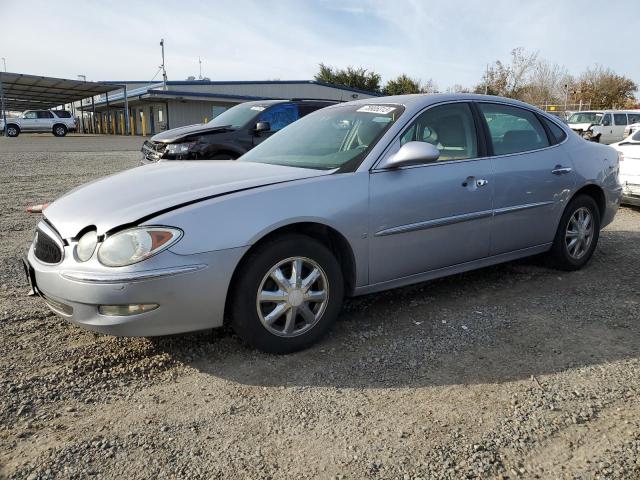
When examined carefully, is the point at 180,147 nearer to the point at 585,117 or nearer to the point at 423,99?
the point at 423,99

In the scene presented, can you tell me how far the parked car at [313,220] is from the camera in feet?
8.96

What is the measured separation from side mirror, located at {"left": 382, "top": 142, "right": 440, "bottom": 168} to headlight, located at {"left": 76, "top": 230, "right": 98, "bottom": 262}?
1800 millimetres

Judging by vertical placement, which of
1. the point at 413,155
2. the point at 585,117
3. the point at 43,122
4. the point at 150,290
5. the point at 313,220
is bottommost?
the point at 150,290

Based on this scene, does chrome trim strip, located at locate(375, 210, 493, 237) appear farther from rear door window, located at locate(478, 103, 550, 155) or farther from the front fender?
rear door window, located at locate(478, 103, 550, 155)

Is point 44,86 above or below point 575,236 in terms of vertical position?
above

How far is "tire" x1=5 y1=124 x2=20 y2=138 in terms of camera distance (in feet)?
114

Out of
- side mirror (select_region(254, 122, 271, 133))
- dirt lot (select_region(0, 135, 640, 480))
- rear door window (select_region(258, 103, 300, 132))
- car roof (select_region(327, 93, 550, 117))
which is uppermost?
rear door window (select_region(258, 103, 300, 132))

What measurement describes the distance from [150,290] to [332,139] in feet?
6.06

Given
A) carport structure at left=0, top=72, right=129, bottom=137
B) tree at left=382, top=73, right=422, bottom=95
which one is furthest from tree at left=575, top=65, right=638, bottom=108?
carport structure at left=0, top=72, right=129, bottom=137

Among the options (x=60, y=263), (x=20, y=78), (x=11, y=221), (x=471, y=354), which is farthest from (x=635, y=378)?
(x=20, y=78)

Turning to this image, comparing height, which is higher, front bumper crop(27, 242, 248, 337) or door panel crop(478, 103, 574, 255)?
door panel crop(478, 103, 574, 255)

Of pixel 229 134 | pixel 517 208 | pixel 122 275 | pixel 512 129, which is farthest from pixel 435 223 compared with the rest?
pixel 229 134

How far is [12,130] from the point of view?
35.2 meters

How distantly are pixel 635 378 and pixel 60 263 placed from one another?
320 centimetres
